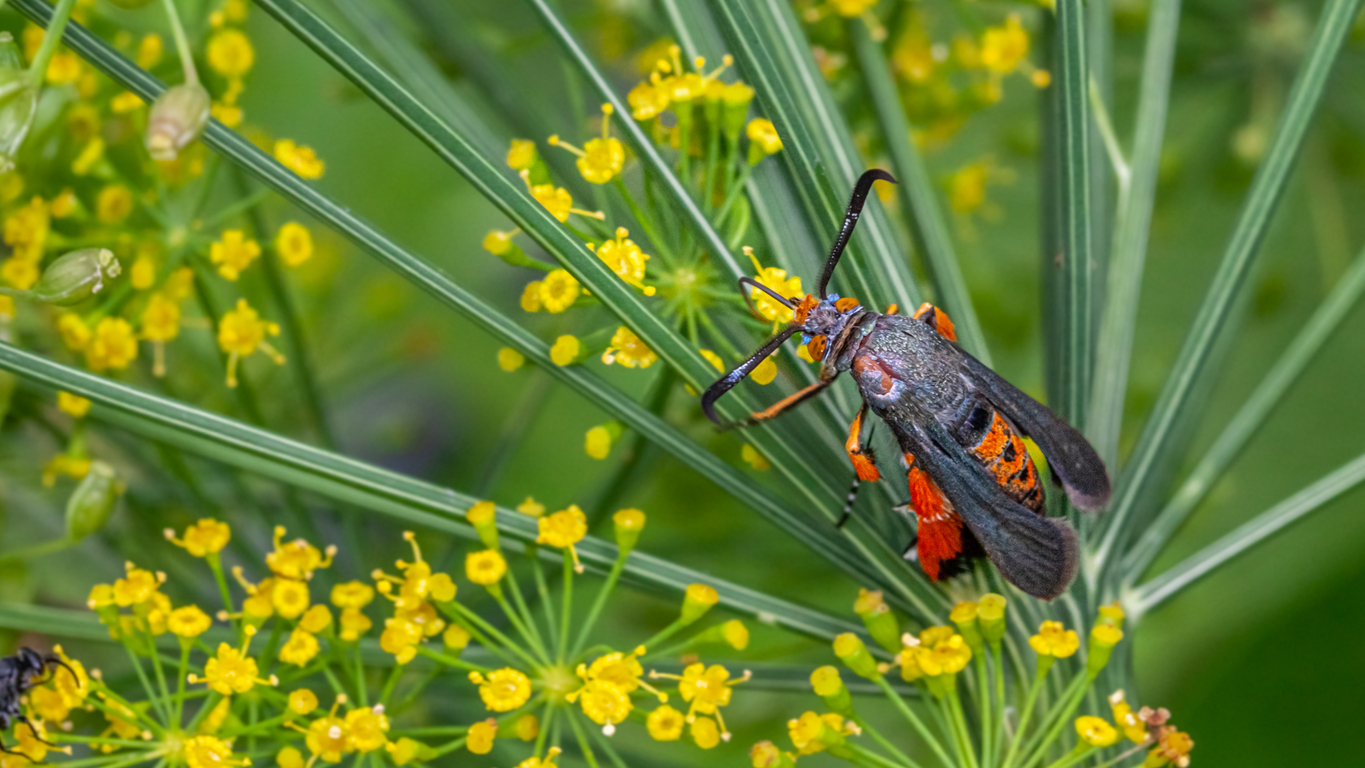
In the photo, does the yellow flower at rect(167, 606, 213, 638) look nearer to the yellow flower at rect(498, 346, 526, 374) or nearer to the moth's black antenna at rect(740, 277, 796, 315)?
the yellow flower at rect(498, 346, 526, 374)

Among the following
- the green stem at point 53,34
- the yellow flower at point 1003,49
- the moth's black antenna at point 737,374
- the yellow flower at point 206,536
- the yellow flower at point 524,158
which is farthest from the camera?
the yellow flower at point 1003,49

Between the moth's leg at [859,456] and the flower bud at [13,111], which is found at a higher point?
the flower bud at [13,111]

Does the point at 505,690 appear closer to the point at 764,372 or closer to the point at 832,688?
the point at 832,688


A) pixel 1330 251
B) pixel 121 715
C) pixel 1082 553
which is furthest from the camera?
pixel 1330 251

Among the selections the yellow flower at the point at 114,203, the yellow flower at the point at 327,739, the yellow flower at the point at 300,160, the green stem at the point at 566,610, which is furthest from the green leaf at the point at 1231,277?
the yellow flower at the point at 114,203

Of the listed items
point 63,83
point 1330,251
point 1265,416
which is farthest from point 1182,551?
point 63,83

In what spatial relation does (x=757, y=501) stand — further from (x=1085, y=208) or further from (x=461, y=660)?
(x=1085, y=208)

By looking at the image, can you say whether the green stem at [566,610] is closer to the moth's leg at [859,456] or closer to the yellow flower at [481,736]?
the yellow flower at [481,736]
